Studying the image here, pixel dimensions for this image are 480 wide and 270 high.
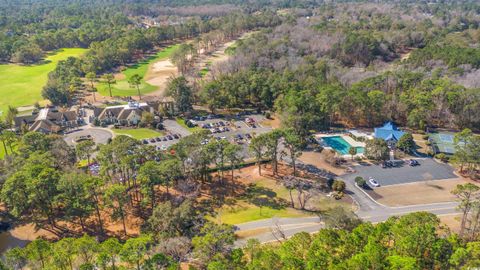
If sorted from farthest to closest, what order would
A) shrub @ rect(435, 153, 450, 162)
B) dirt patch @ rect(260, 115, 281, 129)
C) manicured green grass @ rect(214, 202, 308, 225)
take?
1. dirt patch @ rect(260, 115, 281, 129)
2. shrub @ rect(435, 153, 450, 162)
3. manicured green grass @ rect(214, 202, 308, 225)

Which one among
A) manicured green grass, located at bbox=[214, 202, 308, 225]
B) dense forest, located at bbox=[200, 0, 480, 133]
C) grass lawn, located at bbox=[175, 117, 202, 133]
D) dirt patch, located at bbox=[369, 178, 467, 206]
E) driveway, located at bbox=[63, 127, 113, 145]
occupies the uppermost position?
dense forest, located at bbox=[200, 0, 480, 133]

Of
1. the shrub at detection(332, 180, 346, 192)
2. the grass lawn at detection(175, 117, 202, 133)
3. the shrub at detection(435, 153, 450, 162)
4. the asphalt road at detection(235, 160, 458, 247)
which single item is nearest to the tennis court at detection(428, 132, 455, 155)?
the shrub at detection(435, 153, 450, 162)

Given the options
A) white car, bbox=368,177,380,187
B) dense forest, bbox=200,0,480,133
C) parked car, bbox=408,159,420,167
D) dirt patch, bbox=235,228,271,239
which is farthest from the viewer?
dense forest, bbox=200,0,480,133

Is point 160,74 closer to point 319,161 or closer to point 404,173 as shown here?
point 319,161

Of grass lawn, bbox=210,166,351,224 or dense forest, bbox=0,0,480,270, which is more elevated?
dense forest, bbox=0,0,480,270

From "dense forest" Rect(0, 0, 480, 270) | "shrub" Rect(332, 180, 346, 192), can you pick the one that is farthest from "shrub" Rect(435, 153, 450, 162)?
"shrub" Rect(332, 180, 346, 192)

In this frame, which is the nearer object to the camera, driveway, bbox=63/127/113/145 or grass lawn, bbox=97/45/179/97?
driveway, bbox=63/127/113/145

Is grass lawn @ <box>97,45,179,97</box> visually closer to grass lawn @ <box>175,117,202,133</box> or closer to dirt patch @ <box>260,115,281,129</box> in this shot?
grass lawn @ <box>175,117,202,133</box>
